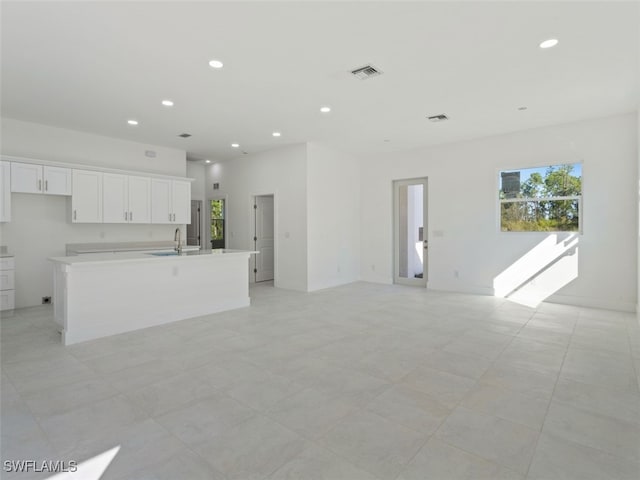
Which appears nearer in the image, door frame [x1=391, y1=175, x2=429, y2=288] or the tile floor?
the tile floor

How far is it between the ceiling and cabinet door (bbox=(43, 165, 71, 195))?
775 millimetres

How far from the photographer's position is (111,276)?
4035 millimetres

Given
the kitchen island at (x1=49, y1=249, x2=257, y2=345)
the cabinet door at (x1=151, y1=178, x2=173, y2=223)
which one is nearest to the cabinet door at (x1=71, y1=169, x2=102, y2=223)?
the cabinet door at (x1=151, y1=178, x2=173, y2=223)

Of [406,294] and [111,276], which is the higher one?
[111,276]

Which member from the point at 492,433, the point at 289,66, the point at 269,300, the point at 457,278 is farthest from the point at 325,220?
the point at 492,433

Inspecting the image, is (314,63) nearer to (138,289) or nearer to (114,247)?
(138,289)

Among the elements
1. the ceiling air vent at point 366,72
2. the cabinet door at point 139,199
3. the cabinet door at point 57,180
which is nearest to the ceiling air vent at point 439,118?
the ceiling air vent at point 366,72

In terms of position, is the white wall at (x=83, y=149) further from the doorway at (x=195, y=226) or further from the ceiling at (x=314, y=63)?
the doorway at (x=195, y=226)

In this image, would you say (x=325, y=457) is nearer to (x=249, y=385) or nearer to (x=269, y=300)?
(x=249, y=385)

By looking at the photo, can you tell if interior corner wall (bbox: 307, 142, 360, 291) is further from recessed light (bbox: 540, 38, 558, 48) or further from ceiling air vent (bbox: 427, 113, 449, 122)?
recessed light (bbox: 540, 38, 558, 48)

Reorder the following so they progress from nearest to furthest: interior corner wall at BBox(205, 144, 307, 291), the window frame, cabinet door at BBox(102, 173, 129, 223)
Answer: the window frame, cabinet door at BBox(102, 173, 129, 223), interior corner wall at BBox(205, 144, 307, 291)

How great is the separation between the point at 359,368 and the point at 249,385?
37.9 inches

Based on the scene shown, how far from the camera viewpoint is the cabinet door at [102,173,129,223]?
5.99m

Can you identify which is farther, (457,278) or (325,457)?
(457,278)
